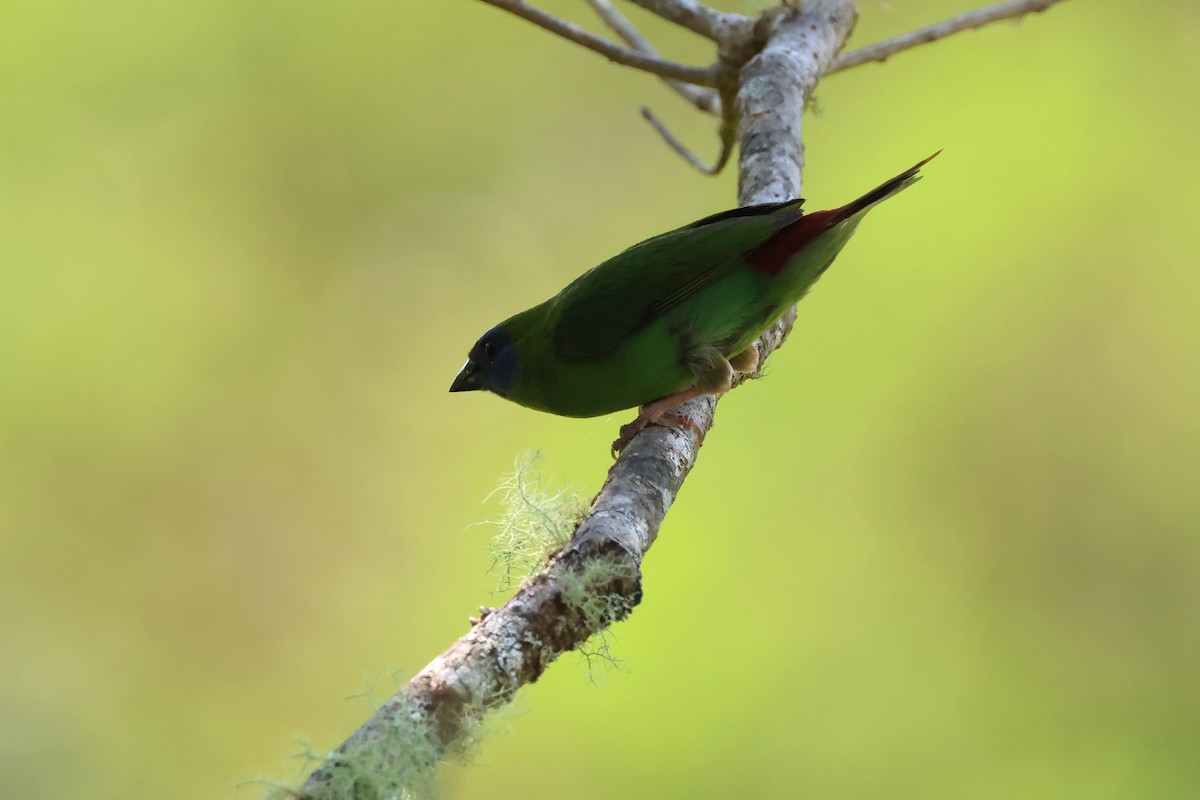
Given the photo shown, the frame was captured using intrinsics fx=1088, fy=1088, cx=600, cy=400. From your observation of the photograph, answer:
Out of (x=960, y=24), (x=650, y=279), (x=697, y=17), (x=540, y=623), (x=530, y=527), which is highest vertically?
(x=697, y=17)

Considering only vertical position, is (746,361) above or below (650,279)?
below

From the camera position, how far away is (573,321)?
258cm

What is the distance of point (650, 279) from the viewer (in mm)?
2543

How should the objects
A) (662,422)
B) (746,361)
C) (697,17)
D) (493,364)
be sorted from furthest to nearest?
(697,17) < (493,364) < (746,361) < (662,422)

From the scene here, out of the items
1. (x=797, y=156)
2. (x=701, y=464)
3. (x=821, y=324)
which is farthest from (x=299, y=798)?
(x=821, y=324)

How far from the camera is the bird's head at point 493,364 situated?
108 inches

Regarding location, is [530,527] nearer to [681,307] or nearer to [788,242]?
[681,307]

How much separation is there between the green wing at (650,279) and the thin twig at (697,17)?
38.3 inches

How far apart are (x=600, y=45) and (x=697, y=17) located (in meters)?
0.52

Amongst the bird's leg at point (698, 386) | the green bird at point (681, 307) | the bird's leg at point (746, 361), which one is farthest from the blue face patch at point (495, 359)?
the bird's leg at point (746, 361)

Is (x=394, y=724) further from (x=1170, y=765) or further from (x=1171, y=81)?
(x=1171, y=81)

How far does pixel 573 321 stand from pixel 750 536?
2804 mm

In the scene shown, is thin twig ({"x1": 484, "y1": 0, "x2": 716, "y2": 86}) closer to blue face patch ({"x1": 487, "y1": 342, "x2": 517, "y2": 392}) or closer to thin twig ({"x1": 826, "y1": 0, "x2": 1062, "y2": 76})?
thin twig ({"x1": 826, "y1": 0, "x2": 1062, "y2": 76})

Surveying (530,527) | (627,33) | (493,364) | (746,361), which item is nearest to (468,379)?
(493,364)
